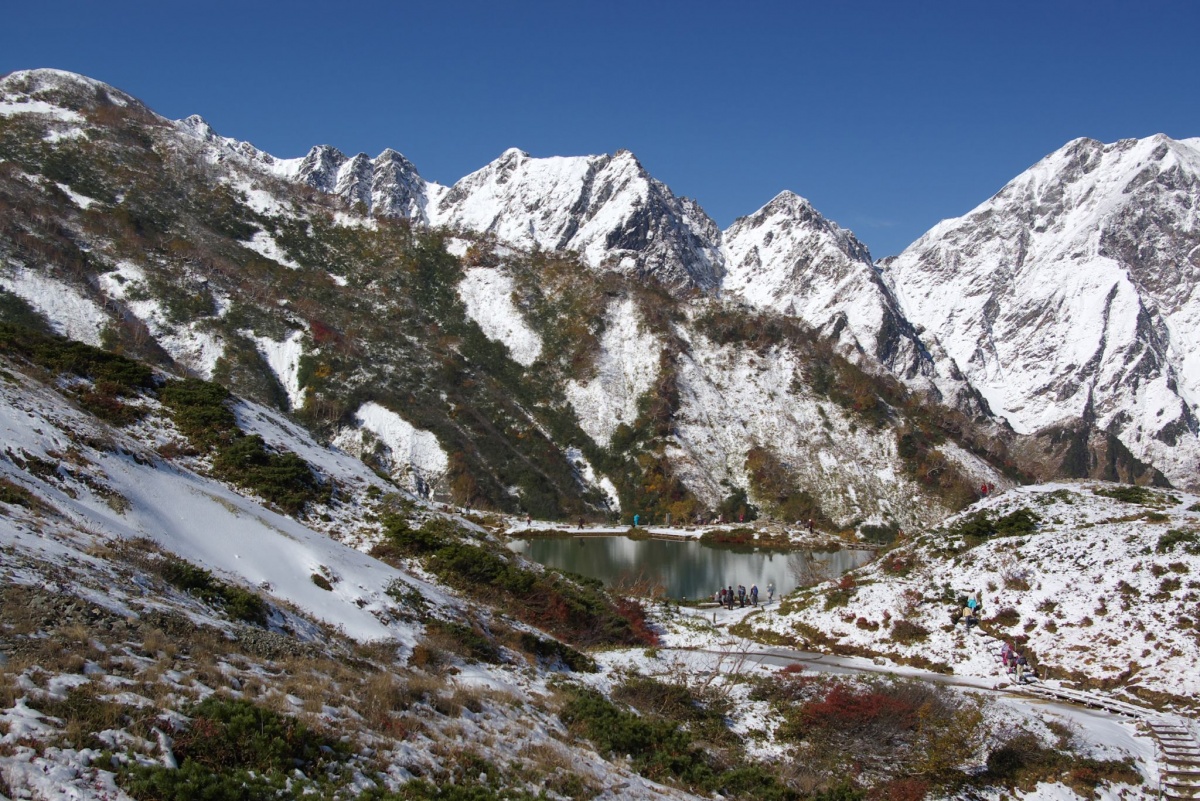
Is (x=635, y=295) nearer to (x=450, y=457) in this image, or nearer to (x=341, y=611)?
(x=450, y=457)

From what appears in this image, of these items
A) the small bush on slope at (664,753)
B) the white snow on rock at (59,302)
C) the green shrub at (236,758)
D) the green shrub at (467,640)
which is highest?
the white snow on rock at (59,302)

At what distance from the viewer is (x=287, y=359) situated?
85875 millimetres

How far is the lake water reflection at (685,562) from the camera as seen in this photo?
49.4 m

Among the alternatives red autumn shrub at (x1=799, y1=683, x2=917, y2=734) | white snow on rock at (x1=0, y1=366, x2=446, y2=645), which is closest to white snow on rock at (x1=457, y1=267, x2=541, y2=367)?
white snow on rock at (x1=0, y1=366, x2=446, y2=645)

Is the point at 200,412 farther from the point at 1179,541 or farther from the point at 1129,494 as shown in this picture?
the point at 1129,494

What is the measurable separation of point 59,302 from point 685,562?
68770 millimetres

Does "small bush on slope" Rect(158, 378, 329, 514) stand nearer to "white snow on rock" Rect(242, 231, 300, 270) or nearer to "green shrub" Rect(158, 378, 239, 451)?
"green shrub" Rect(158, 378, 239, 451)

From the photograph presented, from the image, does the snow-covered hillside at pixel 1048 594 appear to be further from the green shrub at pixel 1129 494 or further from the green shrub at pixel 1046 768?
the green shrub at pixel 1046 768

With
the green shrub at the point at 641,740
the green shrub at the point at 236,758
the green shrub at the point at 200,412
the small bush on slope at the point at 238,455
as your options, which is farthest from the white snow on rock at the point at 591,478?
the green shrub at the point at 236,758

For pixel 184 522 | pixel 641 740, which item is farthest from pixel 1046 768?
pixel 184 522

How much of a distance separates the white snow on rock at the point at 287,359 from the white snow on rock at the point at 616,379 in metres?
33.3

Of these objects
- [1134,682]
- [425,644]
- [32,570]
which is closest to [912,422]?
[1134,682]

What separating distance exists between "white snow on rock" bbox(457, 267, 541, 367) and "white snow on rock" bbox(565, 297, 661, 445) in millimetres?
9542

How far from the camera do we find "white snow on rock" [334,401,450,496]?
255ft
